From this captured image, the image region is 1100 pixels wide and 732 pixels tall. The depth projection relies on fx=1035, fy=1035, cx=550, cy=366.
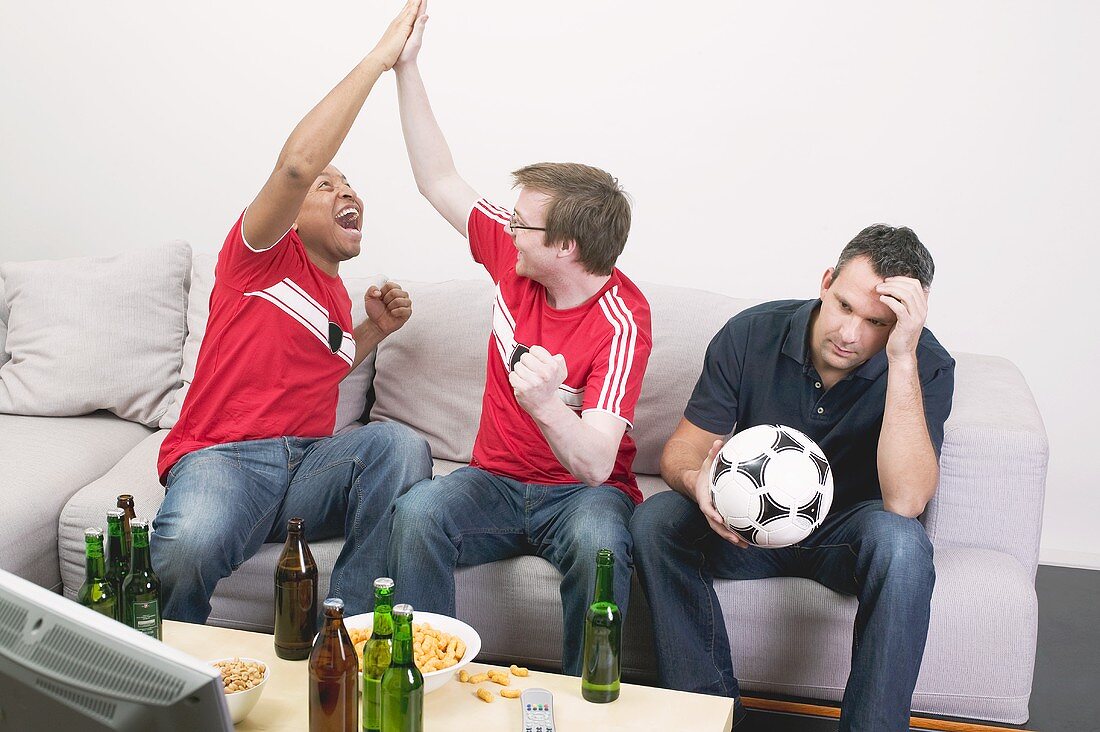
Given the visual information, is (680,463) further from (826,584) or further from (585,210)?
(585,210)

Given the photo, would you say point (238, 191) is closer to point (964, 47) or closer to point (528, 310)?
point (528, 310)

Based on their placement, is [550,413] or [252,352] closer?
[550,413]

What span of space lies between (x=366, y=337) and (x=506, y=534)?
0.73 m

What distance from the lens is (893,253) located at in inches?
80.7

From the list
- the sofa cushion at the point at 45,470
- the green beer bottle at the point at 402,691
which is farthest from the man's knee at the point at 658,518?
the sofa cushion at the point at 45,470

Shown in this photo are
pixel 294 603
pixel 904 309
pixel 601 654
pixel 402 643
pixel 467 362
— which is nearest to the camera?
pixel 402 643

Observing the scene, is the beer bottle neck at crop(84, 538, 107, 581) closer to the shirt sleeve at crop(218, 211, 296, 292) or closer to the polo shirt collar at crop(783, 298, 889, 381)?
the shirt sleeve at crop(218, 211, 296, 292)

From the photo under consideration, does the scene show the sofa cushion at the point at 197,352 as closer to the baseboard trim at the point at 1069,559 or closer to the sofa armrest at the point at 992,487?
the sofa armrest at the point at 992,487

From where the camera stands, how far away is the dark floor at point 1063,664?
2283mm

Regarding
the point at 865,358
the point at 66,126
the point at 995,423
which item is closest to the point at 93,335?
the point at 66,126

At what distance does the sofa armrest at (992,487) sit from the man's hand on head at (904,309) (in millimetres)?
329

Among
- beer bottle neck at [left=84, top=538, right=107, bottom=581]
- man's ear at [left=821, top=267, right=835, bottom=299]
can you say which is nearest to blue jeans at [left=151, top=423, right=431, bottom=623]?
beer bottle neck at [left=84, top=538, right=107, bottom=581]

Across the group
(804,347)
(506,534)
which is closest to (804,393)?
(804,347)

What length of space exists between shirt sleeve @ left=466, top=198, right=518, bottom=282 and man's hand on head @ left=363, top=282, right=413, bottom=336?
0.27 metres
